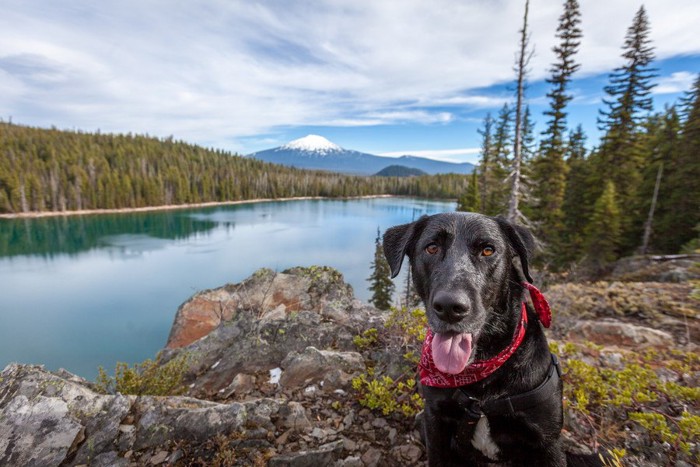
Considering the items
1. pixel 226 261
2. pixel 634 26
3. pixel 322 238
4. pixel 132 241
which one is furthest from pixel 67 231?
pixel 634 26

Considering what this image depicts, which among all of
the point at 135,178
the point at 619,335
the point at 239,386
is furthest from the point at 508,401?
the point at 135,178

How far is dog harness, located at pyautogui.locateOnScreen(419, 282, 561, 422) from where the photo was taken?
220 cm

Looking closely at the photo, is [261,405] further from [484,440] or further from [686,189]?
[686,189]

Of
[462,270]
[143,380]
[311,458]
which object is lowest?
[143,380]

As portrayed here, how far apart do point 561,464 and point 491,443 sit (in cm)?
52

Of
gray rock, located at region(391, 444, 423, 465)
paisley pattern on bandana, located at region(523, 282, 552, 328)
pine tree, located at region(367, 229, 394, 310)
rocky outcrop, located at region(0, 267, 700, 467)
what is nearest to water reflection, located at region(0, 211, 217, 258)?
pine tree, located at region(367, 229, 394, 310)

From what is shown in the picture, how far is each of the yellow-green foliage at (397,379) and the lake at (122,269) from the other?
10.8 metres

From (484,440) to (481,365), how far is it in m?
0.69

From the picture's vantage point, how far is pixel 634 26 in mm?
22000

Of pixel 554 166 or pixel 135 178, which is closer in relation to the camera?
→ pixel 554 166

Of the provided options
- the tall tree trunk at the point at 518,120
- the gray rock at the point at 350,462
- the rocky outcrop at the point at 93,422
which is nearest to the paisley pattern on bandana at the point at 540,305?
the gray rock at the point at 350,462

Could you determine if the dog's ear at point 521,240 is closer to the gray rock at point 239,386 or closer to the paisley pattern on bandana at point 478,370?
the paisley pattern on bandana at point 478,370

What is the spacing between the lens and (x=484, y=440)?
243cm

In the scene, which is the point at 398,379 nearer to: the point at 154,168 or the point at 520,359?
the point at 520,359
